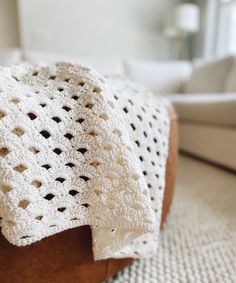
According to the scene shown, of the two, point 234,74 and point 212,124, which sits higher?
point 234,74

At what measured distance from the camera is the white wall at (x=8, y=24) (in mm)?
2512

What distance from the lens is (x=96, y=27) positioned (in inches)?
114

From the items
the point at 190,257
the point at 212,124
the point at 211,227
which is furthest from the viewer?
the point at 212,124

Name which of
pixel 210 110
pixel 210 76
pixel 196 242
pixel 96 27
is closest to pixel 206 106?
pixel 210 110

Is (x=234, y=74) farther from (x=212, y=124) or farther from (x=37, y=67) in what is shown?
(x=37, y=67)

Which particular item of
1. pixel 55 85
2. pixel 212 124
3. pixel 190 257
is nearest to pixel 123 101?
pixel 55 85

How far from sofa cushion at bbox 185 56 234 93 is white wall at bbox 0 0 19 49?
184 centimetres

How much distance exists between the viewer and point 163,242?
2.78 ft

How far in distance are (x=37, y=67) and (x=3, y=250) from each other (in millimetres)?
358

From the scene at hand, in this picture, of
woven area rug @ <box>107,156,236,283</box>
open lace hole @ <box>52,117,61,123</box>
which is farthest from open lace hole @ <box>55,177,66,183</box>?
woven area rug @ <box>107,156,236,283</box>

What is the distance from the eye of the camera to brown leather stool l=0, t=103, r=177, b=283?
18.6 inches

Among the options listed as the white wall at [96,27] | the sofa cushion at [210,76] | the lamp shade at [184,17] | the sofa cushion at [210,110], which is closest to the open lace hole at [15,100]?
the sofa cushion at [210,110]

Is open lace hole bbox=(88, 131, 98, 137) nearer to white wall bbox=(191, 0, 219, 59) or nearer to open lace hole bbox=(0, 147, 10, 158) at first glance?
open lace hole bbox=(0, 147, 10, 158)

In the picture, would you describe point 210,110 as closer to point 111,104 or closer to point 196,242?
point 196,242
